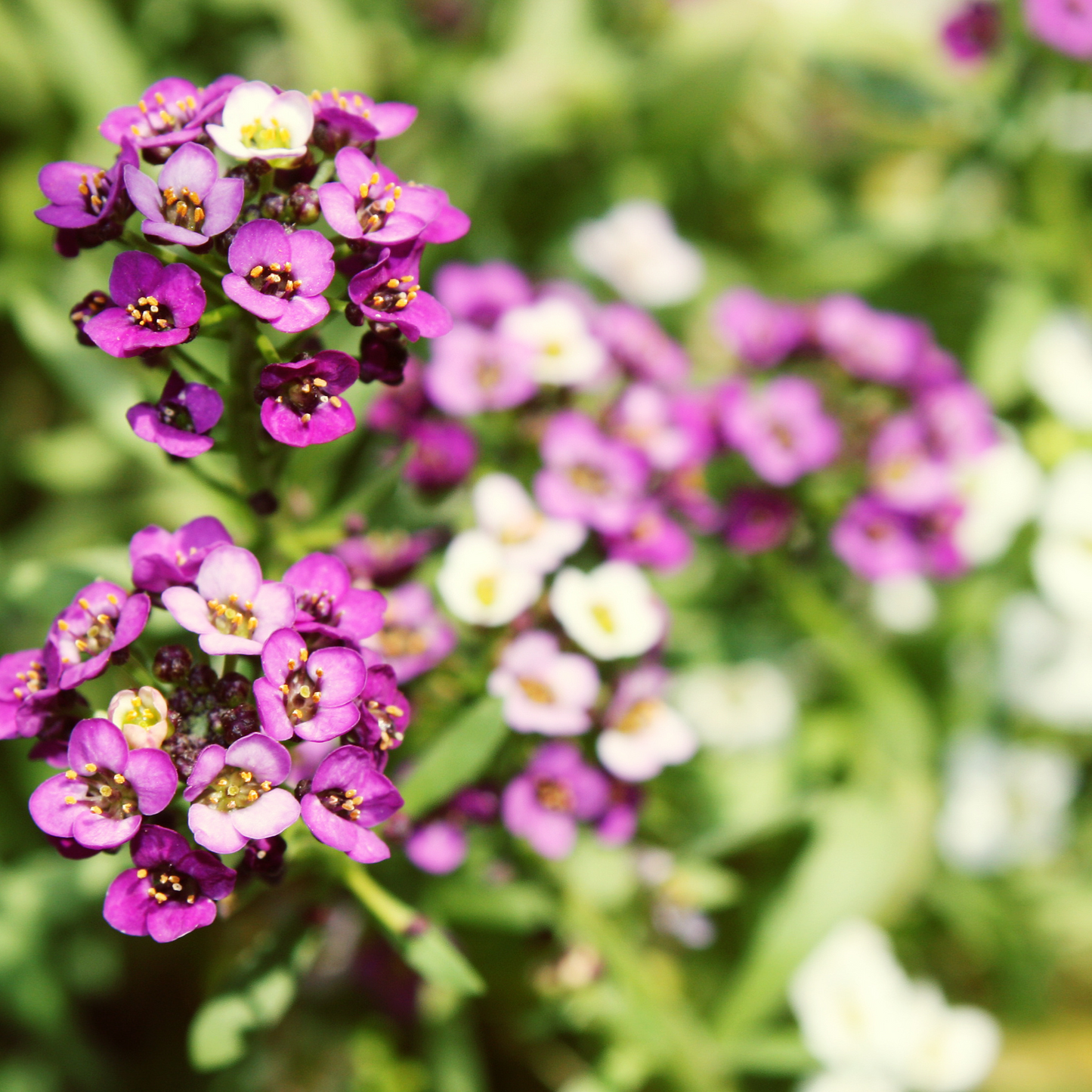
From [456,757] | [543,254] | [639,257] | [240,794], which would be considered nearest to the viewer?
[240,794]

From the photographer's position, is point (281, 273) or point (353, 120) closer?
point (281, 273)

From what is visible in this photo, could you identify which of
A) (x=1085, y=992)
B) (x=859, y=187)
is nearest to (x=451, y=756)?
(x=1085, y=992)

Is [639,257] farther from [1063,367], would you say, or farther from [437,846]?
[437,846]

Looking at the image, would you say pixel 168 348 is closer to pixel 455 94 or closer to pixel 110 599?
pixel 110 599

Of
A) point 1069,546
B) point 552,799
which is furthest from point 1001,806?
point 552,799

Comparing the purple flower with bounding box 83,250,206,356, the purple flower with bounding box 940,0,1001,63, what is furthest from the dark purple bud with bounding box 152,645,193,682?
the purple flower with bounding box 940,0,1001,63

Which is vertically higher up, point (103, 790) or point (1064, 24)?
point (1064, 24)
